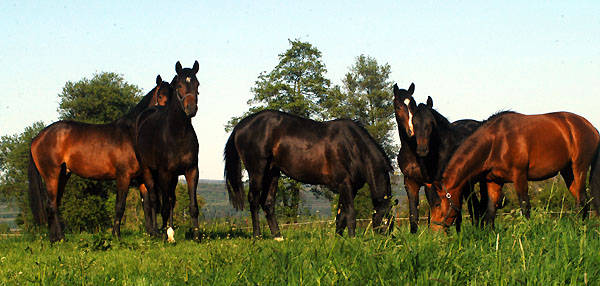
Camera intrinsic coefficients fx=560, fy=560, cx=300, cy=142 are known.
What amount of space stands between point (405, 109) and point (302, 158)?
2238mm

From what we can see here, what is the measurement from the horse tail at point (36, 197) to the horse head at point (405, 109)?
7832 mm

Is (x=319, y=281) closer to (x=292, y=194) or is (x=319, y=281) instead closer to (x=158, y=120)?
(x=158, y=120)

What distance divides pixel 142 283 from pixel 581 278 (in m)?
3.93

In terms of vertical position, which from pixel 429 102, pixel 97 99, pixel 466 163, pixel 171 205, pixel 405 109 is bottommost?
pixel 171 205

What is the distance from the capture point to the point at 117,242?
9.39 metres

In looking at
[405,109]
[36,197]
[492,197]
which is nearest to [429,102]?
[405,109]

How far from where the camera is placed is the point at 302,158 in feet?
36.7

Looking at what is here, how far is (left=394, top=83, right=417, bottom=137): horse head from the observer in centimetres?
1065

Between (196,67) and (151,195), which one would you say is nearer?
(196,67)

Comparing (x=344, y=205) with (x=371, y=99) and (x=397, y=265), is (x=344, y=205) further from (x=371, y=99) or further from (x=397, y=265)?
(x=371, y=99)

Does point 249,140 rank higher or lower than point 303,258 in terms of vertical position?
higher

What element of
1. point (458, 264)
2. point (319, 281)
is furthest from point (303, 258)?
point (458, 264)

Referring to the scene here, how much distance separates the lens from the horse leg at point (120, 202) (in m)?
11.5

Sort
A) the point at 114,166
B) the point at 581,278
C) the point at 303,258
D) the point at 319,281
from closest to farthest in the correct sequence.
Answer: the point at 319,281, the point at 581,278, the point at 303,258, the point at 114,166
